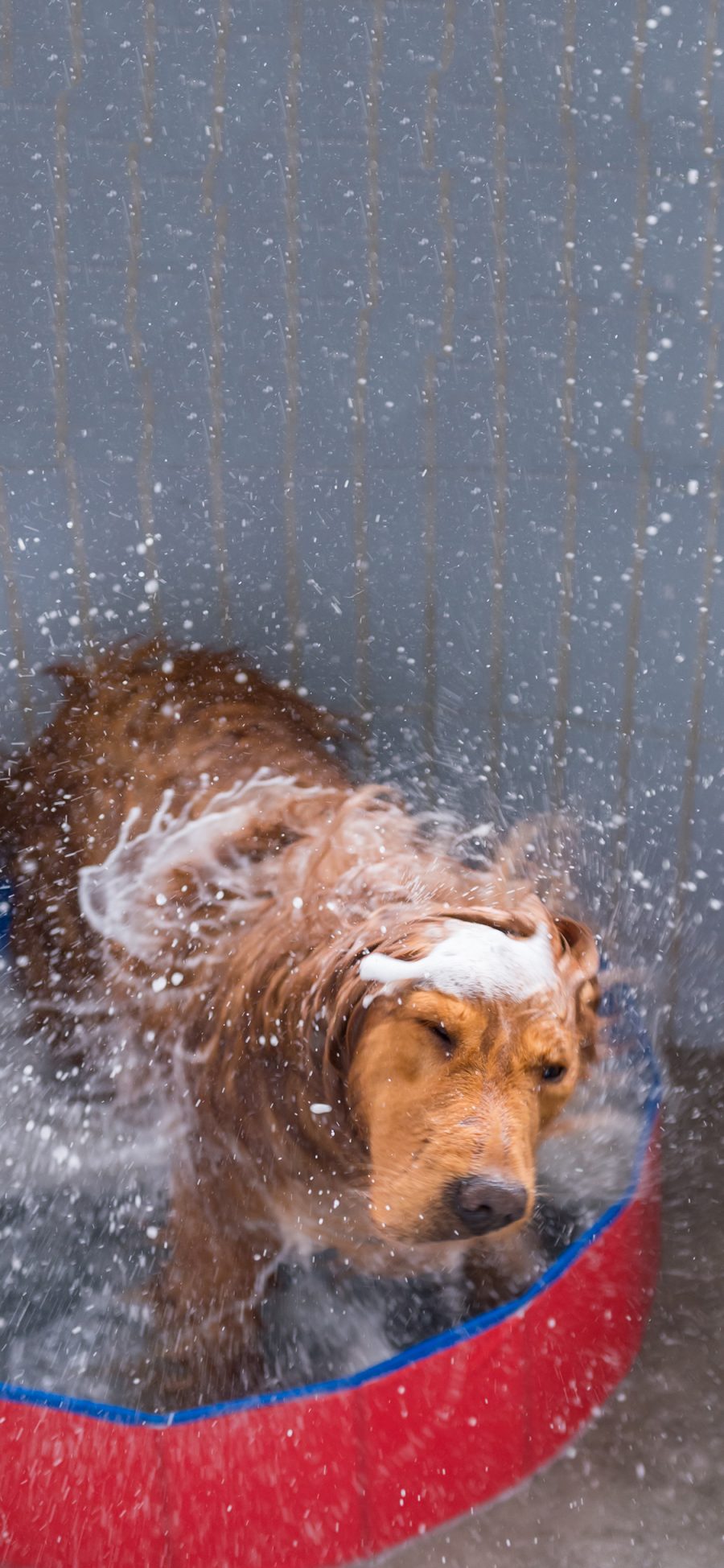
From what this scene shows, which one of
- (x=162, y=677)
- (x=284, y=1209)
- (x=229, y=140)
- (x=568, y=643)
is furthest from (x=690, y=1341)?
(x=229, y=140)

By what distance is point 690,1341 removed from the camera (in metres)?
0.85

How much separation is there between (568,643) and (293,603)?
0.24 meters

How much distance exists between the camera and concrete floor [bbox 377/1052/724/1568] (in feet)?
2.30

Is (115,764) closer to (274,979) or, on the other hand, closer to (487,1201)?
(274,979)

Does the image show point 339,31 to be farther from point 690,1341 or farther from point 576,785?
point 690,1341

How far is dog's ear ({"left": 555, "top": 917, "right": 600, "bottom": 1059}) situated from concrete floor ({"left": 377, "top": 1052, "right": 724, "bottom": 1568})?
284 mm

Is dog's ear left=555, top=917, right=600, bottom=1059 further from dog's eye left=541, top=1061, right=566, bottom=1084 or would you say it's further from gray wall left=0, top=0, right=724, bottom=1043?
gray wall left=0, top=0, right=724, bottom=1043

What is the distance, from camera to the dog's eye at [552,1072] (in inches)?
24.7

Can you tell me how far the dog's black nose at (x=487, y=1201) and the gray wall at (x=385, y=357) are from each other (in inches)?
18.2

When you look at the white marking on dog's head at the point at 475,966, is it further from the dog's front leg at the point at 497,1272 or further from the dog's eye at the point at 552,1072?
the dog's front leg at the point at 497,1272

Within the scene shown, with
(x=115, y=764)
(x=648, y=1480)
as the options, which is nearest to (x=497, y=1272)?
(x=648, y=1480)

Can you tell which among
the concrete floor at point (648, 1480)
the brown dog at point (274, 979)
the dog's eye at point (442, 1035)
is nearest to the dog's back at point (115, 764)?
the brown dog at point (274, 979)

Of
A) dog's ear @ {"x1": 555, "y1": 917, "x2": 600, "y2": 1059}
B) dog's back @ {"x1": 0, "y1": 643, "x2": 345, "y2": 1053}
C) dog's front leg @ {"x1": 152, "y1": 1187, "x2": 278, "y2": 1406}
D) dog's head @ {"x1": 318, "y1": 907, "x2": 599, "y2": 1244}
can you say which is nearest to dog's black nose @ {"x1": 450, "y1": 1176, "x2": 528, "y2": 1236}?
dog's head @ {"x1": 318, "y1": 907, "x2": 599, "y2": 1244}

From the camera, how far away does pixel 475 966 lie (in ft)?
2.03
